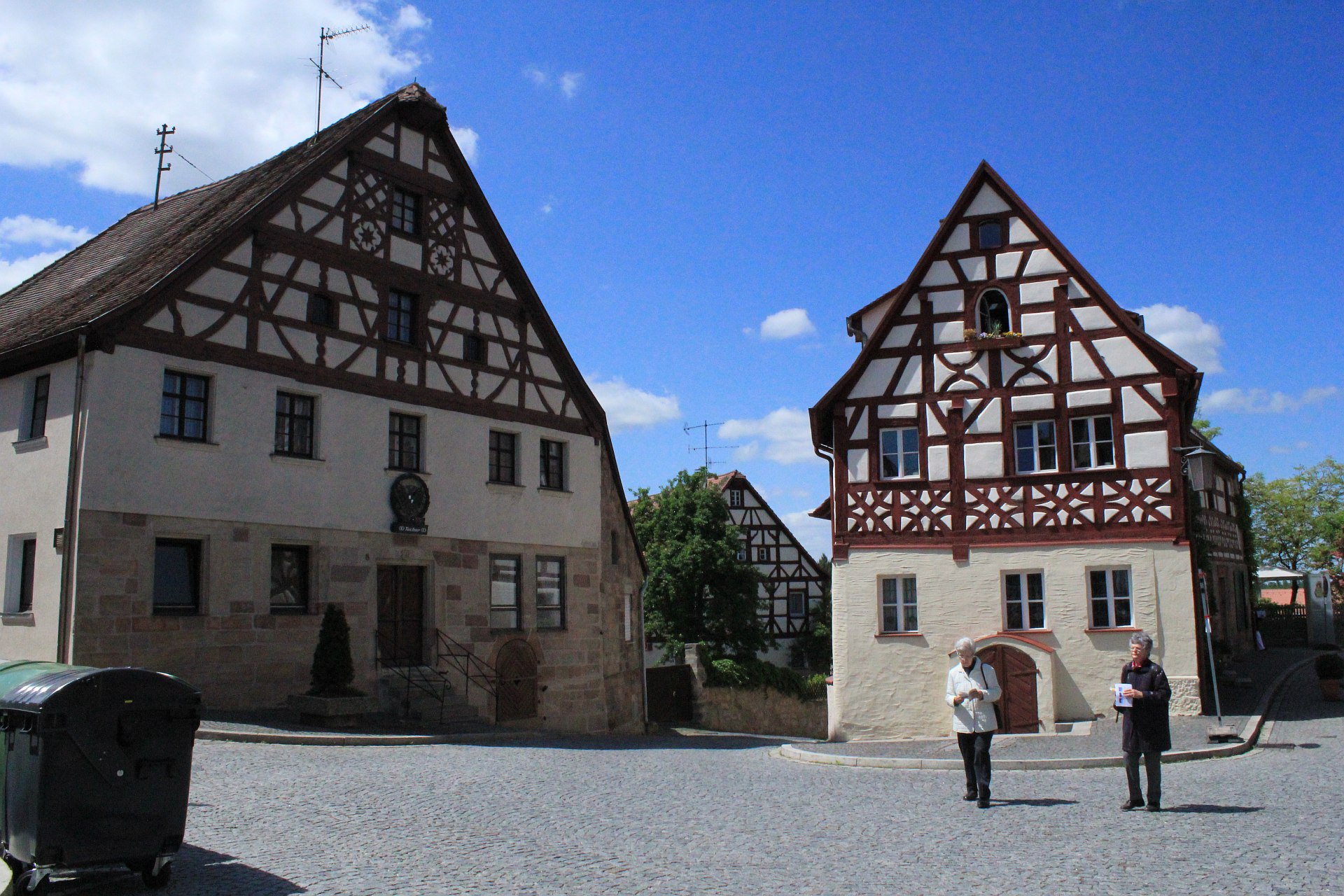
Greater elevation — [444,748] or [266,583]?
[266,583]

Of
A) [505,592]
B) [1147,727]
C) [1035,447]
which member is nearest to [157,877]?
[1147,727]

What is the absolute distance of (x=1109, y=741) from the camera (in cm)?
1731

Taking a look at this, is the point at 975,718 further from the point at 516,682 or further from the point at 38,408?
the point at 38,408

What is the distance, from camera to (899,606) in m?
22.4

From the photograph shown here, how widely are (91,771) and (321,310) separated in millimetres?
15530

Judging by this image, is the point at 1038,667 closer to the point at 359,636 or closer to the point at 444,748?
the point at 444,748

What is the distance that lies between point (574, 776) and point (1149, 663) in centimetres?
667

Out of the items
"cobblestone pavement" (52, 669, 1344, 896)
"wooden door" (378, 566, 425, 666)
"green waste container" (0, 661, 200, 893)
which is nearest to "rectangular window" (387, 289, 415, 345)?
"wooden door" (378, 566, 425, 666)

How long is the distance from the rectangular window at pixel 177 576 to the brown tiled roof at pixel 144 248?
3737mm

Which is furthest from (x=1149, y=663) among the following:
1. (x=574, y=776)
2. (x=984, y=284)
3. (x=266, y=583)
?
(x=266, y=583)

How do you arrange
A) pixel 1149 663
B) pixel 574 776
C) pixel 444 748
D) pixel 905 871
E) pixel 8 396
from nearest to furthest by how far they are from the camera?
pixel 905 871 < pixel 1149 663 < pixel 574 776 < pixel 444 748 < pixel 8 396

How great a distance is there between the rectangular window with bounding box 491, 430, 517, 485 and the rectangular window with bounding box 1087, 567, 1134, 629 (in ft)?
39.5

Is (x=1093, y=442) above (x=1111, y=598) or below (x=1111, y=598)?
above

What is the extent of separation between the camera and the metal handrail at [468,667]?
23.1 meters
